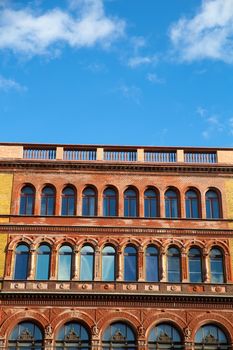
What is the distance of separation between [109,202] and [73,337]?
313 inches

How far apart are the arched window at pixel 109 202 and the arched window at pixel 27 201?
13.3ft

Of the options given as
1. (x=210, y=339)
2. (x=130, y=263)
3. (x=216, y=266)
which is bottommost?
(x=210, y=339)

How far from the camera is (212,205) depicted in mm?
38031

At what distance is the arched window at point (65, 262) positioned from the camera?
117 feet

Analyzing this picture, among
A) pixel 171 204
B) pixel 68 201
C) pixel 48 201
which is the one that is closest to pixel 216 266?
pixel 171 204

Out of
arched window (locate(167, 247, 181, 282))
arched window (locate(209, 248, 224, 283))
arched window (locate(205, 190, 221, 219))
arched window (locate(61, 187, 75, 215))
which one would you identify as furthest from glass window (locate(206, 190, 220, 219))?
arched window (locate(61, 187, 75, 215))

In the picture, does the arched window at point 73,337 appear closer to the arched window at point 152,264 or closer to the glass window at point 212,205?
the arched window at point 152,264

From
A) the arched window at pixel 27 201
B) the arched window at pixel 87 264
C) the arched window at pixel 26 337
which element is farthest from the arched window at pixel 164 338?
the arched window at pixel 27 201

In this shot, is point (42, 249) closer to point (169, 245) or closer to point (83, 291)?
point (83, 291)

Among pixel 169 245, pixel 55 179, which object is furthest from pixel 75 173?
pixel 169 245

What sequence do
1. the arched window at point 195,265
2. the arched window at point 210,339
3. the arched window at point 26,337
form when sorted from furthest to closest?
the arched window at point 195,265
the arched window at point 210,339
the arched window at point 26,337

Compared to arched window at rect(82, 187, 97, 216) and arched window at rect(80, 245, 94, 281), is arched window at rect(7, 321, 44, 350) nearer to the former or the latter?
arched window at rect(80, 245, 94, 281)

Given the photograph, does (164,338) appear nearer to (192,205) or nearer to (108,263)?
(108,263)

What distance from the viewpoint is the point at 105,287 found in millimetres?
35188
